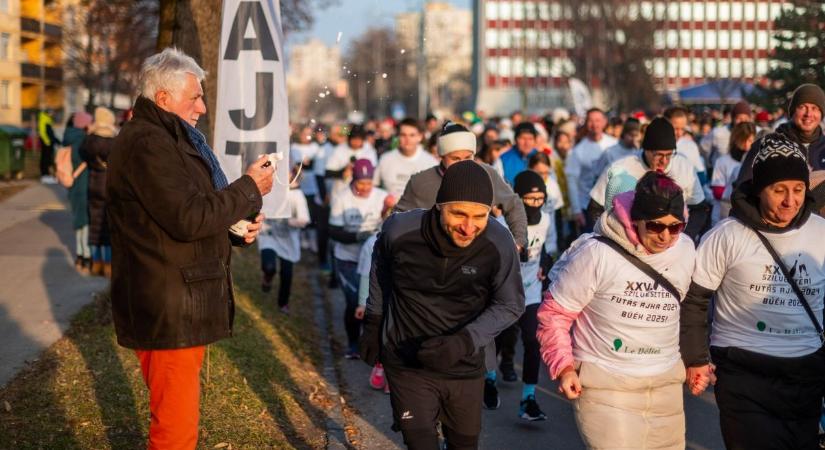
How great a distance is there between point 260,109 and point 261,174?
354 cm

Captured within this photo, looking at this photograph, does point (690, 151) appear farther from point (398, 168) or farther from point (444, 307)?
point (444, 307)

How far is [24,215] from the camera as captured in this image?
21484mm

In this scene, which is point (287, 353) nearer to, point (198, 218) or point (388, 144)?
point (198, 218)

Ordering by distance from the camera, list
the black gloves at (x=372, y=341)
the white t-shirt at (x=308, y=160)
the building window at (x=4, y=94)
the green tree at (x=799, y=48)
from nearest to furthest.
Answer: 1. the black gloves at (x=372, y=341)
2. the white t-shirt at (x=308, y=160)
3. the green tree at (x=799, y=48)
4. the building window at (x=4, y=94)

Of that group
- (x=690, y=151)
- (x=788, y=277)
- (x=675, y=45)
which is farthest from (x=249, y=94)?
(x=675, y=45)

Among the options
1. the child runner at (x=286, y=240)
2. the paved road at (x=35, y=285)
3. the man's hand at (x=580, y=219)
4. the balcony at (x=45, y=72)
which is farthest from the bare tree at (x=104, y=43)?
the child runner at (x=286, y=240)

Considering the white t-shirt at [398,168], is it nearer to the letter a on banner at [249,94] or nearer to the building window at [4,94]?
the letter a on banner at [249,94]

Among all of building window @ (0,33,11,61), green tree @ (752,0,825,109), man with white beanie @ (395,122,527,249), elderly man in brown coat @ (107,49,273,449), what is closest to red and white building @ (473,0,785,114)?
building window @ (0,33,11,61)

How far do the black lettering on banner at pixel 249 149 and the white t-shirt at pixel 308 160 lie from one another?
8.57 m

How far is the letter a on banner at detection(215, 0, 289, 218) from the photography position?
856cm

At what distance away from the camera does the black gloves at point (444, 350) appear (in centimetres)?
520

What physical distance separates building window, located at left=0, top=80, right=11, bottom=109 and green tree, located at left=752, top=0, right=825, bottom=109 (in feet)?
174

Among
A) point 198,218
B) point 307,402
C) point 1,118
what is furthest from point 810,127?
point 1,118

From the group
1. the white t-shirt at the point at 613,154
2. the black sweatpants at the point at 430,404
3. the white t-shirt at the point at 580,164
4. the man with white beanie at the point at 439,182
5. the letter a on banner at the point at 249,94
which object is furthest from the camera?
the white t-shirt at the point at 580,164
